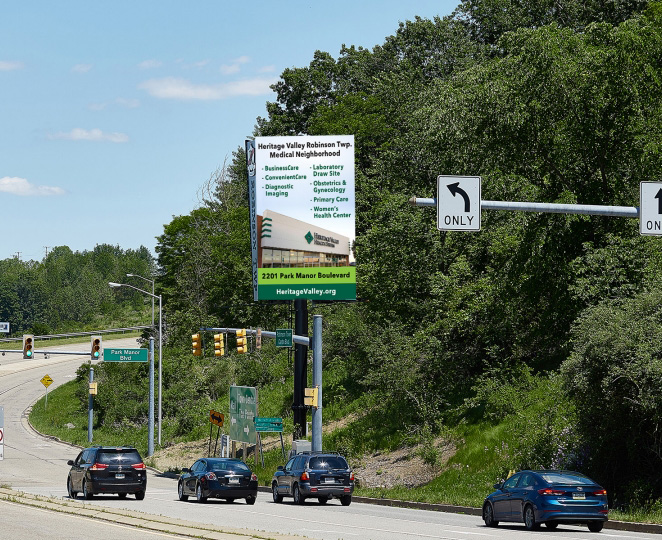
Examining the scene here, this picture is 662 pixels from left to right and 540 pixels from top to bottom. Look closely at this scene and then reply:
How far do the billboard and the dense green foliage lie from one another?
14.8ft

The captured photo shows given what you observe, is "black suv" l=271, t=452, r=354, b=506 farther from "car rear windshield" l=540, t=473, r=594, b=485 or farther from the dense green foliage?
"car rear windshield" l=540, t=473, r=594, b=485

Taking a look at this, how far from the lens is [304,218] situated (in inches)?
1752

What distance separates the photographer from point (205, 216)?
9338 cm

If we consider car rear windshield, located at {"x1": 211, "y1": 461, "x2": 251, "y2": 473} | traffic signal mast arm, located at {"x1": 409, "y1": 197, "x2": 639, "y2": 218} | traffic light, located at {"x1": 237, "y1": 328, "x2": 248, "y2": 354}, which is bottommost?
car rear windshield, located at {"x1": 211, "y1": 461, "x2": 251, "y2": 473}

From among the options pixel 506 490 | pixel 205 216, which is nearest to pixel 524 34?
pixel 506 490

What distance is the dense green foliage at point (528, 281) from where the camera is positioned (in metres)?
27.0

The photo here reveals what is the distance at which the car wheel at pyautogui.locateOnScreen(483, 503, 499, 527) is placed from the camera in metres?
23.2

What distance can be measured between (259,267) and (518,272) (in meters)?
12.5

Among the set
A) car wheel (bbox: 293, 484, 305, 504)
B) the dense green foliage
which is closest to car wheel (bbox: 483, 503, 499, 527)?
the dense green foliage

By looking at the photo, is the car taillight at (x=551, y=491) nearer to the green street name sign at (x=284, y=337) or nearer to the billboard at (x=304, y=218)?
the green street name sign at (x=284, y=337)

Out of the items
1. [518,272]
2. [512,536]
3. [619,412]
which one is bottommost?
[512,536]

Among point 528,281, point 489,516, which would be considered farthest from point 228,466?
point 528,281

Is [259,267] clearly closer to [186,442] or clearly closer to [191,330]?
[186,442]

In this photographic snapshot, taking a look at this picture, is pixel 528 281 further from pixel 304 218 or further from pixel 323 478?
pixel 323 478
